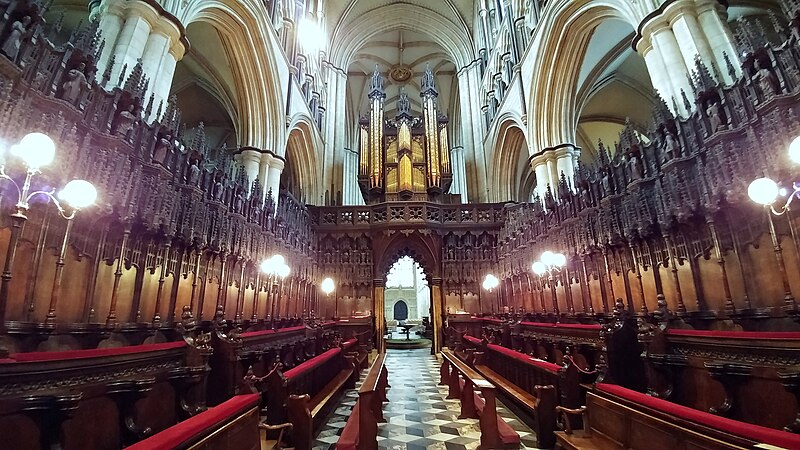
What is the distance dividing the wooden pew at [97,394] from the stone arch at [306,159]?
12.4 m

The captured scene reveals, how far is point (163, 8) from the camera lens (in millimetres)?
6320

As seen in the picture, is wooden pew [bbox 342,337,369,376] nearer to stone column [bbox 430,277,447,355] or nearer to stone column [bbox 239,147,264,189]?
stone column [bbox 430,277,447,355]

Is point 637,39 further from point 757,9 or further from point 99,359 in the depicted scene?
point 99,359

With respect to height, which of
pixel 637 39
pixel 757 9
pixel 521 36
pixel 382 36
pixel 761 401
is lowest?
pixel 761 401

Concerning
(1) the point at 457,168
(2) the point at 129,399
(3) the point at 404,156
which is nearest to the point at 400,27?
(1) the point at 457,168

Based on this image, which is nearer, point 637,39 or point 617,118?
point 637,39

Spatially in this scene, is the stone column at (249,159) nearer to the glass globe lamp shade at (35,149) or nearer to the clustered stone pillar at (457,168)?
the glass globe lamp shade at (35,149)

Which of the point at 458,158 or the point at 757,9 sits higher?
the point at 458,158

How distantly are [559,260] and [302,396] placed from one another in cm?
756

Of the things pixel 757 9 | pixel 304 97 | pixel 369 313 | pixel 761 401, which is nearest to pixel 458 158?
pixel 304 97

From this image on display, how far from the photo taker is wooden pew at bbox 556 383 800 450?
175 cm

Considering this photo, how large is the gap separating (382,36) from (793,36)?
74.5ft

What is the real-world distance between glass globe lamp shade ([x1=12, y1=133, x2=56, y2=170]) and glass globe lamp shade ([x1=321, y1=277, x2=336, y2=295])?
10680mm

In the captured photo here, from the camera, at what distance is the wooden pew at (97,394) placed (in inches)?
75.1
